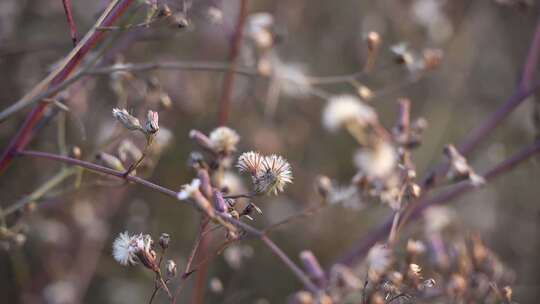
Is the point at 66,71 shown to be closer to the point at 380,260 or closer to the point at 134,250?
the point at 134,250

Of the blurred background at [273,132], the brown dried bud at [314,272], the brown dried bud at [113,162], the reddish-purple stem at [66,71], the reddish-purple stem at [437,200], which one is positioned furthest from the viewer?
the blurred background at [273,132]

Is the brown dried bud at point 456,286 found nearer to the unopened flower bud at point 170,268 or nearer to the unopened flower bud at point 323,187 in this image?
the unopened flower bud at point 323,187

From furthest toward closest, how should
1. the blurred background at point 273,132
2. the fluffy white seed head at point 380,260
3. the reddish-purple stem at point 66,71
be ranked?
the blurred background at point 273,132, the reddish-purple stem at point 66,71, the fluffy white seed head at point 380,260

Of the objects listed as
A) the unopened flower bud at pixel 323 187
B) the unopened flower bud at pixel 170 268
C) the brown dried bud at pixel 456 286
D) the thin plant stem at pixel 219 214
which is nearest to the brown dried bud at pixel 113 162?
the thin plant stem at pixel 219 214

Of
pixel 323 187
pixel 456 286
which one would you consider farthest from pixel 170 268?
pixel 456 286

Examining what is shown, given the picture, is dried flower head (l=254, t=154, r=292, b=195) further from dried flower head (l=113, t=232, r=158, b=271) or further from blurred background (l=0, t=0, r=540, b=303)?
blurred background (l=0, t=0, r=540, b=303)

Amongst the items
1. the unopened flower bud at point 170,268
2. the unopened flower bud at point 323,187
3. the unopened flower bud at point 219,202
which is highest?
the unopened flower bud at point 219,202

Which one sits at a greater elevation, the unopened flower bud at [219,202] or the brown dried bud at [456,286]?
the unopened flower bud at [219,202]
